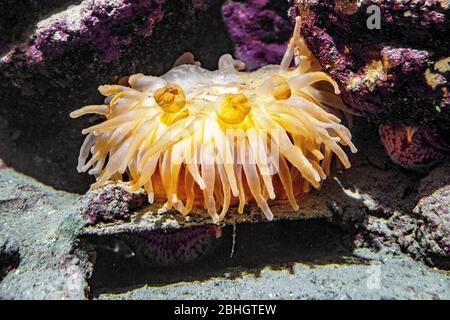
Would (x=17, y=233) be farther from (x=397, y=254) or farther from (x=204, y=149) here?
(x=397, y=254)

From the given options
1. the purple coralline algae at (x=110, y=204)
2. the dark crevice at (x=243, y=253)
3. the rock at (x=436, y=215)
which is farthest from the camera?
the dark crevice at (x=243, y=253)

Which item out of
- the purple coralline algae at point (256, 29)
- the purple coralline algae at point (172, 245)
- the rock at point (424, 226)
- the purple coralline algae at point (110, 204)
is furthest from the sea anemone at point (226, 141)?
the purple coralline algae at point (256, 29)

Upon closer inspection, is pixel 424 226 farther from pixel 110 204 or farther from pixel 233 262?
pixel 110 204

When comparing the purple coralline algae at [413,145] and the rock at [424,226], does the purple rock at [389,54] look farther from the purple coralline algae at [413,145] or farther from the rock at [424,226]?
the rock at [424,226]

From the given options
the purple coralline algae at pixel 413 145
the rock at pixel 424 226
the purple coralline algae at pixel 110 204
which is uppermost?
the purple coralline algae at pixel 413 145

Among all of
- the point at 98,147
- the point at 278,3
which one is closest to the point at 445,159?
the point at 278,3

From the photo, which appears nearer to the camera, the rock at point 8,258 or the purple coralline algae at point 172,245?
the rock at point 8,258

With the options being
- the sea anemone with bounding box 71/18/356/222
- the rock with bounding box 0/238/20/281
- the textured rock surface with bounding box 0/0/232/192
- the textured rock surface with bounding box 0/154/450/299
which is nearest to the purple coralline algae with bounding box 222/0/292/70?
the textured rock surface with bounding box 0/0/232/192
